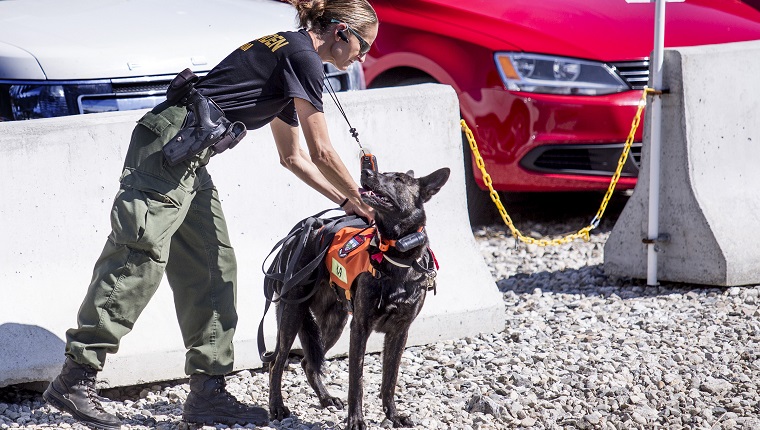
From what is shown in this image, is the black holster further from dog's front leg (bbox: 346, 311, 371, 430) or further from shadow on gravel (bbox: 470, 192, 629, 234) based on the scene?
shadow on gravel (bbox: 470, 192, 629, 234)

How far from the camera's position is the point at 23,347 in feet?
16.1

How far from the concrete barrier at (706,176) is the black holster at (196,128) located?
330 centimetres

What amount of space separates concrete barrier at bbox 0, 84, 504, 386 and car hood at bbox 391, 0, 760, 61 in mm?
1834

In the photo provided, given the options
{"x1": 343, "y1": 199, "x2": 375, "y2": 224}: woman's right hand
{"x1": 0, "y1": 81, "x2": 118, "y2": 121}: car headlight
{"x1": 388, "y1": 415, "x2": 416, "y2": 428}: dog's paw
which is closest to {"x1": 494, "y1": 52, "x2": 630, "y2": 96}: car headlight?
{"x1": 0, "y1": 81, "x2": 118, "y2": 121}: car headlight

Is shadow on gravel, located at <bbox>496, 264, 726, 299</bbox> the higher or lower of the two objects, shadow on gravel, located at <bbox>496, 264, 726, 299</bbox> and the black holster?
the lower

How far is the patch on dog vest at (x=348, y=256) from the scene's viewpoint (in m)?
4.39

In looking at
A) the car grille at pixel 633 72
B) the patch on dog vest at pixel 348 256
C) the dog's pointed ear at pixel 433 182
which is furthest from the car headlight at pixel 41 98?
the car grille at pixel 633 72

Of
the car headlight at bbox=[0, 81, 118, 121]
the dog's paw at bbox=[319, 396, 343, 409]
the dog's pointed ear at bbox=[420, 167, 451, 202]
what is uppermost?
the car headlight at bbox=[0, 81, 118, 121]

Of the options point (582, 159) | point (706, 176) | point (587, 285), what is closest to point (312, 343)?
point (587, 285)

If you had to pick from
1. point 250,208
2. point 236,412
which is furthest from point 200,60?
point 236,412

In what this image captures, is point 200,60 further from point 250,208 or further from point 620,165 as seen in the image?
point 620,165

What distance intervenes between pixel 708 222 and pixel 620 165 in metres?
0.71

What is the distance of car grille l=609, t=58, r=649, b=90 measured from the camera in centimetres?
744

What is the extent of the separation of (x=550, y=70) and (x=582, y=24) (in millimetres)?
475
